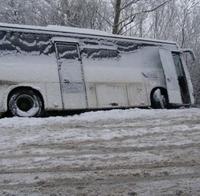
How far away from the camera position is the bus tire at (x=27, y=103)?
13.2 meters

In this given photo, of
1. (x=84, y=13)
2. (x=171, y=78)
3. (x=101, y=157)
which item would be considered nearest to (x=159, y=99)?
(x=171, y=78)

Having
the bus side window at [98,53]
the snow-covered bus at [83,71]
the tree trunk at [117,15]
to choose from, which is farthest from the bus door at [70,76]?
the tree trunk at [117,15]

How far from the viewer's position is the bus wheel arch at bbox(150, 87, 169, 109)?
15891 mm

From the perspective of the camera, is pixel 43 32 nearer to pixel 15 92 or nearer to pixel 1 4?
pixel 15 92

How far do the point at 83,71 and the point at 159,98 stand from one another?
318 centimetres

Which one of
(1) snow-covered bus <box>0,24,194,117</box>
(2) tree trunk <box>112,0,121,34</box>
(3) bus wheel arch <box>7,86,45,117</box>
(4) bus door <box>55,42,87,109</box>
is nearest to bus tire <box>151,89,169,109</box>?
(1) snow-covered bus <box>0,24,194,117</box>

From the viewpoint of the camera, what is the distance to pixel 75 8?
28875 millimetres

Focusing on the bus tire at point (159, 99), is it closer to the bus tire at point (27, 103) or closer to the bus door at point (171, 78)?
the bus door at point (171, 78)

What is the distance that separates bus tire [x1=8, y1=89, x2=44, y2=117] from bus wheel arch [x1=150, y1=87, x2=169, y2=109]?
4263 mm

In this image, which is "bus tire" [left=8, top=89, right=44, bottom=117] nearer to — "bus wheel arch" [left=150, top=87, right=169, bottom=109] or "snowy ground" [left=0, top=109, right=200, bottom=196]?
"snowy ground" [left=0, top=109, right=200, bottom=196]

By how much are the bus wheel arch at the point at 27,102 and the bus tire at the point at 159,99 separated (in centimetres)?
425

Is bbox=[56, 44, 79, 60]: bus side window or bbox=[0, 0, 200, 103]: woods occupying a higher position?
bbox=[0, 0, 200, 103]: woods

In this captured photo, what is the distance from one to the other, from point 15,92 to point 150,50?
5.44m

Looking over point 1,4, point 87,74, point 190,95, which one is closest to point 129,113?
point 87,74
